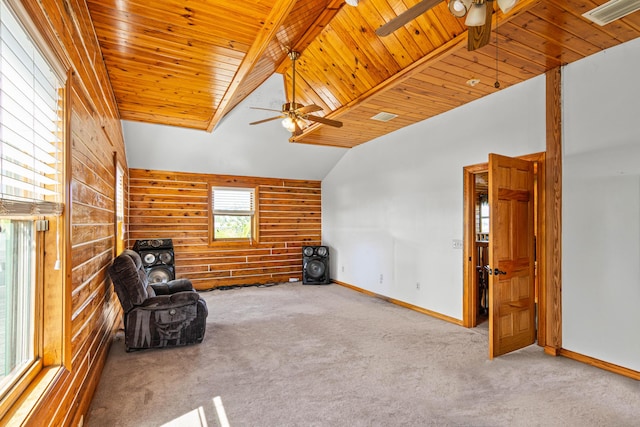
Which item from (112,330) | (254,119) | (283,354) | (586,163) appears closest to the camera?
(586,163)

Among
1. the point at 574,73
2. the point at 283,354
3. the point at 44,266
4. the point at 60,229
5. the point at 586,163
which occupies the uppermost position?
the point at 574,73

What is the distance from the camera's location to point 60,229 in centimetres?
168

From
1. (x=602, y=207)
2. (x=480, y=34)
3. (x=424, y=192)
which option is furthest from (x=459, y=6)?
(x=424, y=192)

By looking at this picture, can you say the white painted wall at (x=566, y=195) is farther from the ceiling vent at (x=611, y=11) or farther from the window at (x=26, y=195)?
the window at (x=26, y=195)

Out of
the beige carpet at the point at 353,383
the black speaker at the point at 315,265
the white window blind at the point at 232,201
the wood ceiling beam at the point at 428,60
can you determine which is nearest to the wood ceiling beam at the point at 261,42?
the wood ceiling beam at the point at 428,60

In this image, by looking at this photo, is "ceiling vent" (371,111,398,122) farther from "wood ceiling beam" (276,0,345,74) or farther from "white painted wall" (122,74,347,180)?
"white painted wall" (122,74,347,180)

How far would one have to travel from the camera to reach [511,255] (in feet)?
10.6

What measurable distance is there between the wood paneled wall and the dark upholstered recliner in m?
0.16

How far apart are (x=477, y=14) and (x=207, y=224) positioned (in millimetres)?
5692

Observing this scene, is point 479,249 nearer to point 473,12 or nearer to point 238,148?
point 473,12

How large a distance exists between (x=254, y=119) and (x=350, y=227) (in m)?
2.62

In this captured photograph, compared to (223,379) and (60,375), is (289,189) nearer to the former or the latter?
(223,379)

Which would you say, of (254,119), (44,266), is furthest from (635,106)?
(254,119)

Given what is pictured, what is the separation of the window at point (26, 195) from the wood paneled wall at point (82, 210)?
0.09 m
